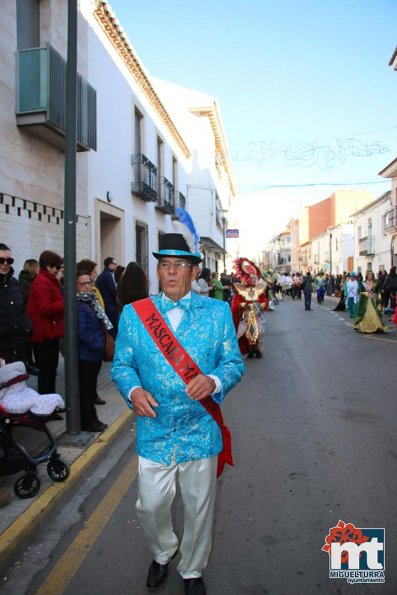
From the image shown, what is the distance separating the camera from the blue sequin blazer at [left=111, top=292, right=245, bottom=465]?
8.01 feet

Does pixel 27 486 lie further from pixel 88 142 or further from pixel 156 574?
pixel 88 142

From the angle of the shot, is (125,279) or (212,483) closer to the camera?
(212,483)

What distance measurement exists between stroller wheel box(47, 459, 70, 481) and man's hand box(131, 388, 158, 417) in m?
1.86

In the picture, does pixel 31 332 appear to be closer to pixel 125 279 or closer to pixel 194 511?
pixel 125 279

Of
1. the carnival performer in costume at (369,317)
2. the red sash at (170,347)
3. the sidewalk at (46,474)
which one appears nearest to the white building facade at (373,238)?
the carnival performer in costume at (369,317)

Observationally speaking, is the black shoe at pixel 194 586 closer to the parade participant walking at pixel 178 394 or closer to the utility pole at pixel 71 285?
the parade participant walking at pixel 178 394

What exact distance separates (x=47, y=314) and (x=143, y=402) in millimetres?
3250

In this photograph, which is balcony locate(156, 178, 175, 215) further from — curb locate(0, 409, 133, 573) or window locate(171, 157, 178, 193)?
curb locate(0, 409, 133, 573)

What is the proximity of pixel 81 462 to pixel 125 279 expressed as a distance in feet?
8.77

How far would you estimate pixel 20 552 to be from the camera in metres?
3.02

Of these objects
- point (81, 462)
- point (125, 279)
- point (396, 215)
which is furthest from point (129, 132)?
point (396, 215)

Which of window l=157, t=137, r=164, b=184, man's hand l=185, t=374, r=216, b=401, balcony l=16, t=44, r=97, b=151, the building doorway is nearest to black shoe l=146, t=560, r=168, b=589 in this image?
man's hand l=185, t=374, r=216, b=401

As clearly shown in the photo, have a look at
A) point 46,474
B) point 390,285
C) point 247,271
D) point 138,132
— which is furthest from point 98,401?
point 390,285

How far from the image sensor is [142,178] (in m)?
14.5
